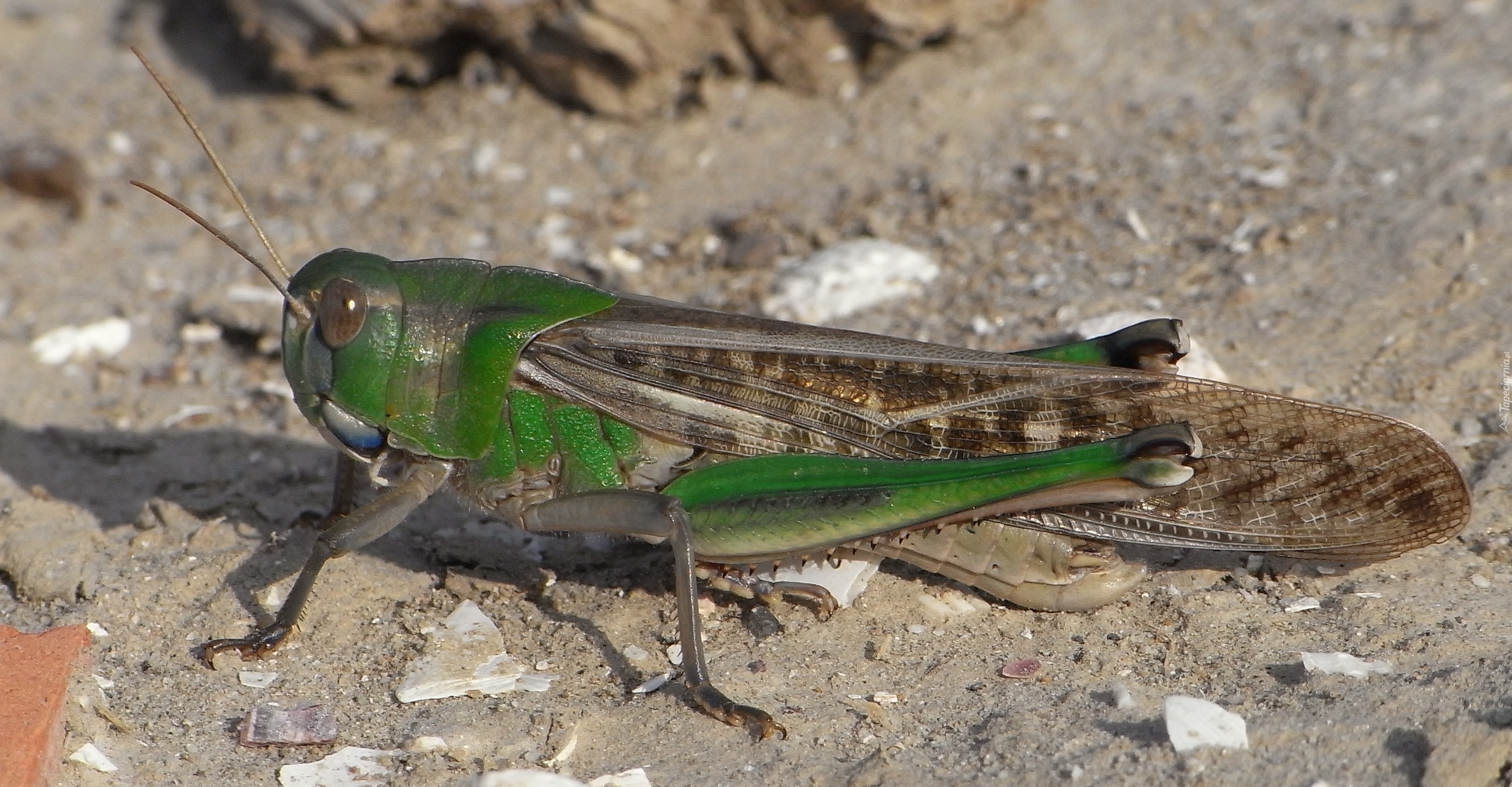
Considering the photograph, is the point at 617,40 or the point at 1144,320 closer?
the point at 1144,320

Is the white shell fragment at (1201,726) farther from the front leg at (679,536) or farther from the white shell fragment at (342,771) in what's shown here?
the white shell fragment at (342,771)

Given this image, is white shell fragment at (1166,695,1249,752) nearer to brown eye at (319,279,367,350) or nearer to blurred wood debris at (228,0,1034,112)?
brown eye at (319,279,367,350)

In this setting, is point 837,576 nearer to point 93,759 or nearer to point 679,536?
point 679,536

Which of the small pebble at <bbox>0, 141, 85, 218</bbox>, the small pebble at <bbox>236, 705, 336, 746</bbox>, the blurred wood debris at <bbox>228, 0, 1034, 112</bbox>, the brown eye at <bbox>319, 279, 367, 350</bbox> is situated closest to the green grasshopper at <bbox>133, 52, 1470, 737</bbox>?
the brown eye at <bbox>319, 279, 367, 350</bbox>

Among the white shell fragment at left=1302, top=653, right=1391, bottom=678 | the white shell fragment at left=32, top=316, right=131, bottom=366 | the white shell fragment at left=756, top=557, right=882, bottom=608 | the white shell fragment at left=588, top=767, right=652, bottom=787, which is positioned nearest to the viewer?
the white shell fragment at left=588, top=767, right=652, bottom=787

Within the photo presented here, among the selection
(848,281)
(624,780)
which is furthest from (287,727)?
(848,281)

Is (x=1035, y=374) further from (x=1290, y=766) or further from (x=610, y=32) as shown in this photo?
(x=610, y=32)
